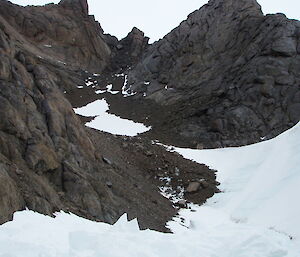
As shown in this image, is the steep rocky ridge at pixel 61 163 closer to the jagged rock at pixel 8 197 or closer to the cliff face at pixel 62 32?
the jagged rock at pixel 8 197

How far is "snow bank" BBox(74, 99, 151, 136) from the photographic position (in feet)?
121

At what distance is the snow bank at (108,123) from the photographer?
36.8m

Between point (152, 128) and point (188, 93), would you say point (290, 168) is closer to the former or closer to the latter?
point (152, 128)

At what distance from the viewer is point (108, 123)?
128ft

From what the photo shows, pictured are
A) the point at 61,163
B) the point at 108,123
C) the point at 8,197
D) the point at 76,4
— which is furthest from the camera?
the point at 76,4

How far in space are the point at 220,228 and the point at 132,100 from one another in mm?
32826

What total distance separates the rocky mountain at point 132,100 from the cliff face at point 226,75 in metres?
0.13

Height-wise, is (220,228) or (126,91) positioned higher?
Result: (126,91)

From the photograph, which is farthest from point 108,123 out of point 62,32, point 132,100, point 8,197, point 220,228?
point 8,197

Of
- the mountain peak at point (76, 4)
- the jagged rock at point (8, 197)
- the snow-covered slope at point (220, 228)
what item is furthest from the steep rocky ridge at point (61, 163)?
the mountain peak at point (76, 4)

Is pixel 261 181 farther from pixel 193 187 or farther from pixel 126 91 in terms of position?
pixel 126 91

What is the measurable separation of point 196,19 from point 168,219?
38.6 metres

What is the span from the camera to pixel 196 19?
50156 millimetres

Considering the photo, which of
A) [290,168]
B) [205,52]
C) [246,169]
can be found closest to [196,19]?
[205,52]
